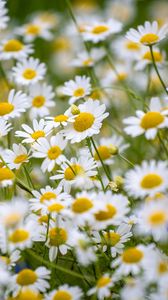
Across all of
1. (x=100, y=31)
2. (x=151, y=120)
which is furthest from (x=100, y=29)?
(x=151, y=120)

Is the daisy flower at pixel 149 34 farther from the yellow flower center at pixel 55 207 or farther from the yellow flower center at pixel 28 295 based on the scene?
the yellow flower center at pixel 28 295

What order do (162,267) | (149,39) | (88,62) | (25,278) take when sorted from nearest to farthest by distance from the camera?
(162,267)
(25,278)
(149,39)
(88,62)

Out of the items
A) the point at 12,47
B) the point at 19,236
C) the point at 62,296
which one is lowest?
the point at 62,296

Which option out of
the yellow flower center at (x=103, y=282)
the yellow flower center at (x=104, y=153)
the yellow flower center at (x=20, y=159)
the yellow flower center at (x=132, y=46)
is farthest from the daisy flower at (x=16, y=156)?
the yellow flower center at (x=132, y=46)

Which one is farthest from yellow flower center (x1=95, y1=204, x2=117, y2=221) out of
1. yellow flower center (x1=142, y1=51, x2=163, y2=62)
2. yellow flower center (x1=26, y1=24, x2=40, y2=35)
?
yellow flower center (x1=26, y1=24, x2=40, y2=35)

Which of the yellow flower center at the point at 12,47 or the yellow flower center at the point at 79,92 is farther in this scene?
the yellow flower center at the point at 12,47

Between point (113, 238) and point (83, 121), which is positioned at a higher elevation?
point (83, 121)

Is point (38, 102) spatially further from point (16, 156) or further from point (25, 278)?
point (25, 278)

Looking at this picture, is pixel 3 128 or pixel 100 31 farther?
pixel 100 31
